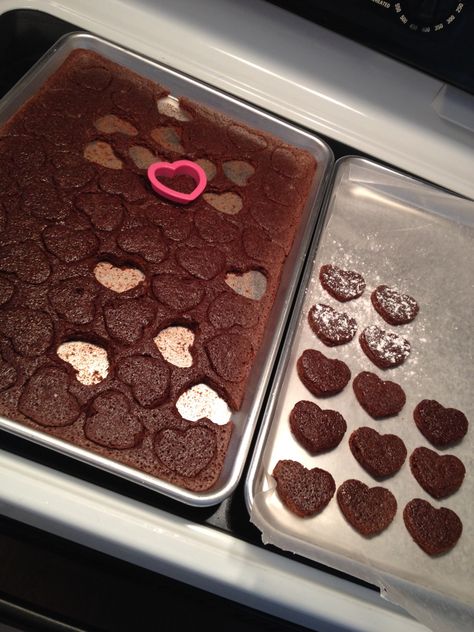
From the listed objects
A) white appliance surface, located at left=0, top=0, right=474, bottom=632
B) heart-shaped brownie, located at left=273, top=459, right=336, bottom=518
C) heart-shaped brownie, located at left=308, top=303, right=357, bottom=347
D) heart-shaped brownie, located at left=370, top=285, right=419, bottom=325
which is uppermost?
white appliance surface, located at left=0, top=0, right=474, bottom=632

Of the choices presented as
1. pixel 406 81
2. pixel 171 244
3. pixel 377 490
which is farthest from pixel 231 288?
pixel 406 81

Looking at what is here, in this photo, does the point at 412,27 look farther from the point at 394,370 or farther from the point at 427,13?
the point at 394,370

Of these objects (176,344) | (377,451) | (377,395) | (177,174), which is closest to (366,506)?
(377,451)

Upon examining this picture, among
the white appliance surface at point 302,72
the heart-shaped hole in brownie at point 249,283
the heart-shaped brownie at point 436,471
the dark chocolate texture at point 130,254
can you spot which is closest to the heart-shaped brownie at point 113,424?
the dark chocolate texture at point 130,254

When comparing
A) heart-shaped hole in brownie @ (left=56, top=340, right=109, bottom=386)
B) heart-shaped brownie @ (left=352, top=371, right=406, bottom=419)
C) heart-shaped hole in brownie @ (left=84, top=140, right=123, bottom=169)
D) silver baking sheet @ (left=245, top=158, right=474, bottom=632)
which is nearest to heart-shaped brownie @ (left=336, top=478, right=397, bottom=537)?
silver baking sheet @ (left=245, top=158, right=474, bottom=632)

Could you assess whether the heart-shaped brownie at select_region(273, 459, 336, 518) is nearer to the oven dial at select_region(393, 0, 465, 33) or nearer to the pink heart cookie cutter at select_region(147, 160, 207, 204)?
the pink heart cookie cutter at select_region(147, 160, 207, 204)
